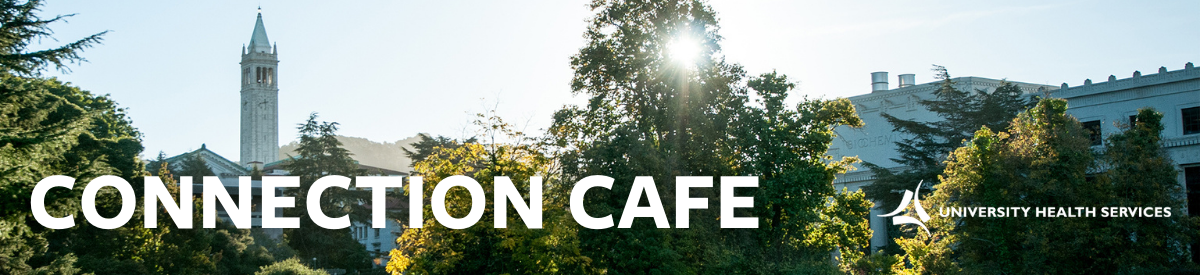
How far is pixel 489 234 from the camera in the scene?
28.6m

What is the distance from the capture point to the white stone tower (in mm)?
140000

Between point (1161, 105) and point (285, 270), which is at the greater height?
point (1161, 105)

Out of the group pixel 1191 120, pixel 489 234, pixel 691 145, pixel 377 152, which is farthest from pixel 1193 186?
pixel 377 152

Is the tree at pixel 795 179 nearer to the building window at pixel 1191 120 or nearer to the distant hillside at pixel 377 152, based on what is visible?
the building window at pixel 1191 120

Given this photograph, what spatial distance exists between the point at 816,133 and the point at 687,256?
5622 mm

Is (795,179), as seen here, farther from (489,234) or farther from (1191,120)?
(1191,120)

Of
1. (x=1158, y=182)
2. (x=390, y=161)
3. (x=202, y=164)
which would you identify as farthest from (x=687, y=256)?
(x=390, y=161)

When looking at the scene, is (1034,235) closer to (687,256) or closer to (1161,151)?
(1161,151)

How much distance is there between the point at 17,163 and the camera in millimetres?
23922

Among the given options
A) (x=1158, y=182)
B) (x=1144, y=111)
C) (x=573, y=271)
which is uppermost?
(x=1144, y=111)

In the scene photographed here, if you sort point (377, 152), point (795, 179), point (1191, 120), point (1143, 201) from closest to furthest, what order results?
A: point (1143, 201)
point (795, 179)
point (1191, 120)
point (377, 152)

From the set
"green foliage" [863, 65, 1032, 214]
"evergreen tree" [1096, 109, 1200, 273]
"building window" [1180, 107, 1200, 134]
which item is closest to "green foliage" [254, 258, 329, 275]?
"green foliage" [863, 65, 1032, 214]

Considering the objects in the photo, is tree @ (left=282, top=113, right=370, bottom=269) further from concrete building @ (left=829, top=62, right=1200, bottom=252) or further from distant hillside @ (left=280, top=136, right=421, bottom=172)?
distant hillside @ (left=280, top=136, right=421, bottom=172)

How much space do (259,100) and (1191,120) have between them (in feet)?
401
